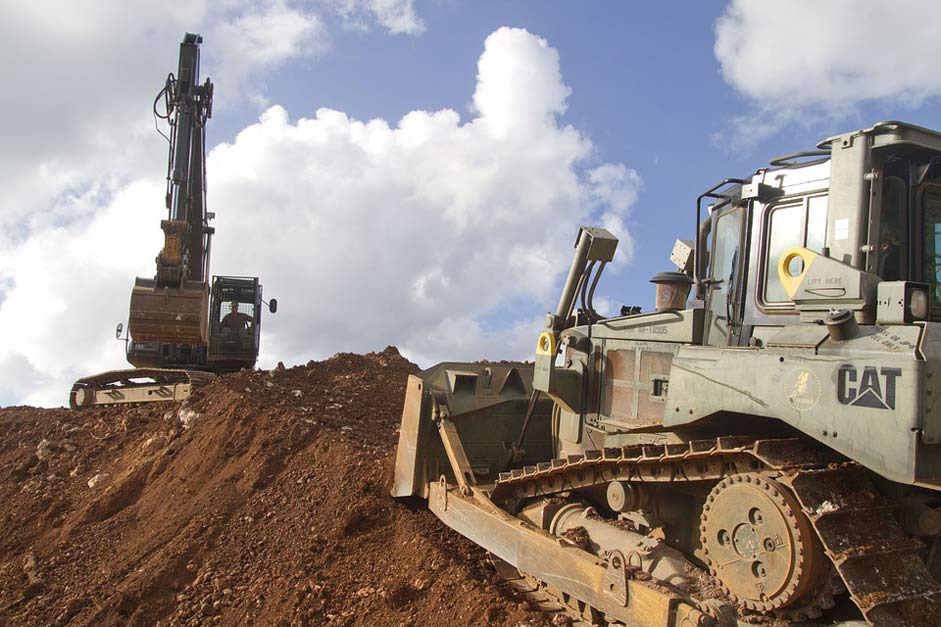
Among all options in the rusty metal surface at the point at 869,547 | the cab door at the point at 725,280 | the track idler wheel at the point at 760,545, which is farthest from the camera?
the cab door at the point at 725,280

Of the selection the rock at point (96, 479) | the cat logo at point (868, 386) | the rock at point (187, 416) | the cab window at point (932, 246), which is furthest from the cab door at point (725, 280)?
the rock at point (96, 479)

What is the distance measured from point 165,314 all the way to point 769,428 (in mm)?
11848

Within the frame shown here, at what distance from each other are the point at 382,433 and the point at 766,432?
19.8 ft

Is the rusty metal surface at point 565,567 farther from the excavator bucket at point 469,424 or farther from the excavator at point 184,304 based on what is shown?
the excavator at point 184,304

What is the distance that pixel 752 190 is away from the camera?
4922mm

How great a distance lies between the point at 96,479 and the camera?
10484 millimetres

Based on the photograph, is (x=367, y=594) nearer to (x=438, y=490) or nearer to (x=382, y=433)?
(x=438, y=490)

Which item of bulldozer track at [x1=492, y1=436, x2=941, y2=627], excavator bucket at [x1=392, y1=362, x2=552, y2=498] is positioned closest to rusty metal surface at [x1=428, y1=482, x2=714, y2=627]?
excavator bucket at [x1=392, y1=362, x2=552, y2=498]

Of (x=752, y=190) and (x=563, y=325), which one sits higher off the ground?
(x=752, y=190)

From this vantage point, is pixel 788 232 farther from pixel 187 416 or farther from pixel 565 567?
pixel 187 416

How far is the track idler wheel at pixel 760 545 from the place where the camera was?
383 cm

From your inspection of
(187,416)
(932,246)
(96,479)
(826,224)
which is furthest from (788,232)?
(96,479)

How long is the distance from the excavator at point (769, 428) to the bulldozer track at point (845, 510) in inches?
0.4

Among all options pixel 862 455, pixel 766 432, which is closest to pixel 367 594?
pixel 766 432
